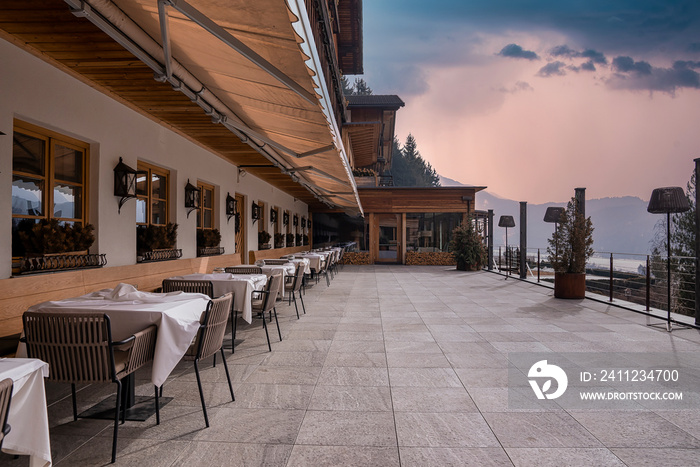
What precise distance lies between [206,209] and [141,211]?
89.3 inches

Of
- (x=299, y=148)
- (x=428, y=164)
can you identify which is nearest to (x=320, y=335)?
(x=299, y=148)

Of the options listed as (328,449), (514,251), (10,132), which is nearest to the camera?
(328,449)

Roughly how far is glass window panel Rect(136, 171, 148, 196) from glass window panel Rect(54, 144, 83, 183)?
1.06 metres

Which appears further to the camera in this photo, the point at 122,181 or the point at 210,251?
the point at 210,251

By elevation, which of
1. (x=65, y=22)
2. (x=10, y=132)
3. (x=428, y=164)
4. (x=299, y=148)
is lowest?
(x=10, y=132)

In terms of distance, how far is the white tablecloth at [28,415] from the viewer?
1.68 m

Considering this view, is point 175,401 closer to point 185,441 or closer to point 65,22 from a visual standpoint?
point 185,441

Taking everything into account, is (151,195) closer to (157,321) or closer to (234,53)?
(234,53)

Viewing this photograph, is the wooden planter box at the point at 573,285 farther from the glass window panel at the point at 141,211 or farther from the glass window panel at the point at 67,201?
the glass window panel at the point at 67,201

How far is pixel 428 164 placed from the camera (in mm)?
59125

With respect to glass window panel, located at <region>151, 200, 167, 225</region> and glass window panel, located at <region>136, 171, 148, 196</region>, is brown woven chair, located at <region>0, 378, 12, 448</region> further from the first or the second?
glass window panel, located at <region>151, 200, 167, 225</region>

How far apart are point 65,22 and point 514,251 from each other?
527 inches

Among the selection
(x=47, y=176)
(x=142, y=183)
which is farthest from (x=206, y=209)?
(x=47, y=176)

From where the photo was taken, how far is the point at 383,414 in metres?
2.80
